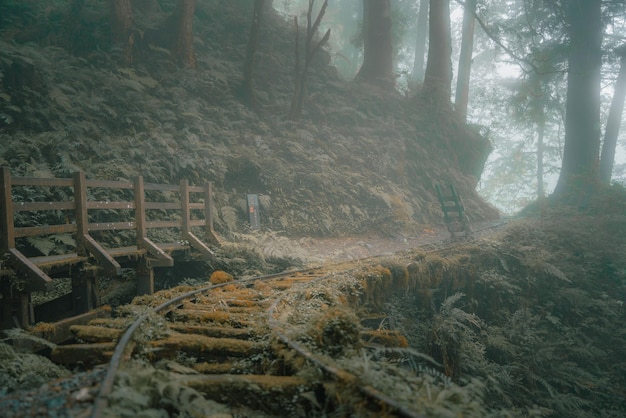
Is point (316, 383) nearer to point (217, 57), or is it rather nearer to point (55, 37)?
point (55, 37)

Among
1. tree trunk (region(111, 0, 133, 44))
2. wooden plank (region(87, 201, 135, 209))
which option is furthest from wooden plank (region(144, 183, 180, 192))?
tree trunk (region(111, 0, 133, 44))

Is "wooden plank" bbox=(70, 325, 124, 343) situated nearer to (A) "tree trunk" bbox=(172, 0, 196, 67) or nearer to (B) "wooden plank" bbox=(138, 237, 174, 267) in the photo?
(B) "wooden plank" bbox=(138, 237, 174, 267)

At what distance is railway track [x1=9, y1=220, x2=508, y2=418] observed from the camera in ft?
8.64

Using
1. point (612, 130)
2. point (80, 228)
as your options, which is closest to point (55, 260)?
point (80, 228)

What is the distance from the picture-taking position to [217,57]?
17312 millimetres

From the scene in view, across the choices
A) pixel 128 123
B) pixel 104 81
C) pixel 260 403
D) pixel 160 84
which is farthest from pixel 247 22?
pixel 260 403

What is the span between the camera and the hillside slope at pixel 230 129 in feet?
33.1

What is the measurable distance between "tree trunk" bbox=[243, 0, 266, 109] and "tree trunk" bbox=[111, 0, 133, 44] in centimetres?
417

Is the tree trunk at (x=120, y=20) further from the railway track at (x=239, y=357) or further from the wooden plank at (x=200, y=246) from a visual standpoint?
the railway track at (x=239, y=357)

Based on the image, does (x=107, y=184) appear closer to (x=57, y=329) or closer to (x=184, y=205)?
(x=184, y=205)

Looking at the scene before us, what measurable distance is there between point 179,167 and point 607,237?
13.1 m

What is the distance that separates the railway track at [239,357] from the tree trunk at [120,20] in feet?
38.3

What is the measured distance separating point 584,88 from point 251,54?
47.2 ft

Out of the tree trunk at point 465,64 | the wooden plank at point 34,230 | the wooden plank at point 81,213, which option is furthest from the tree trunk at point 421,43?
the wooden plank at point 34,230
